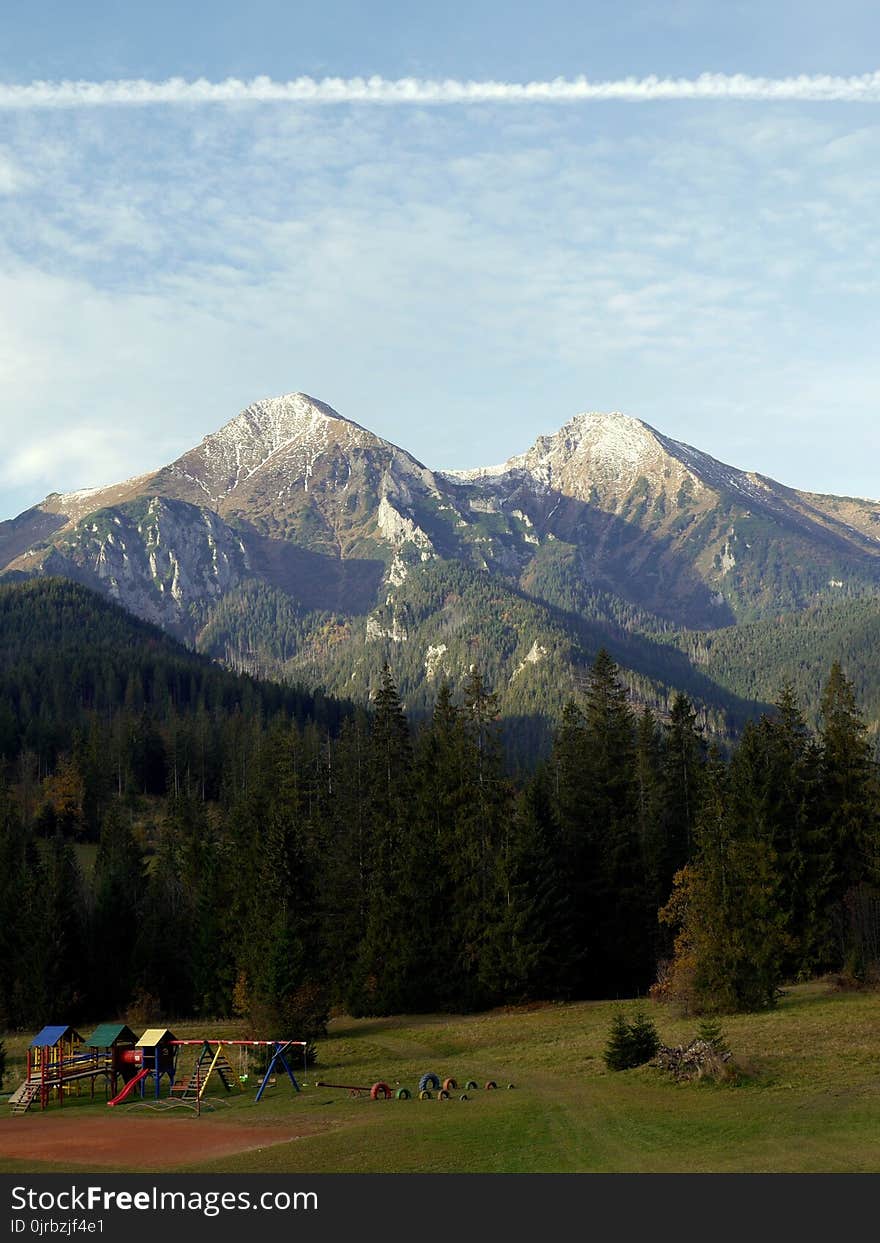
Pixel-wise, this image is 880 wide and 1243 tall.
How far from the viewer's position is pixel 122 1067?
47781mm

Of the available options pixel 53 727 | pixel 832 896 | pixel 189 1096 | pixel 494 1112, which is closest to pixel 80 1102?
pixel 189 1096

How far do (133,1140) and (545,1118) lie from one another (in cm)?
1317

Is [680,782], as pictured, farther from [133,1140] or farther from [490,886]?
[133,1140]

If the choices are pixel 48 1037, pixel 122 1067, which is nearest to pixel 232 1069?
pixel 122 1067

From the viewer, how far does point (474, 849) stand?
74250 millimetres

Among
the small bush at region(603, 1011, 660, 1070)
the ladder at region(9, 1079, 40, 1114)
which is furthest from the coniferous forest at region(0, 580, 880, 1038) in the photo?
the small bush at region(603, 1011, 660, 1070)

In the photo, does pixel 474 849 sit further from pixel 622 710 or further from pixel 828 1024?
pixel 828 1024

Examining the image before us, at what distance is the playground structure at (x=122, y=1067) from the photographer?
1784 inches

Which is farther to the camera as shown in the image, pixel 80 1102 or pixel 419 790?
pixel 419 790

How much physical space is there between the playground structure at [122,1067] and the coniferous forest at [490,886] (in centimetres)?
862

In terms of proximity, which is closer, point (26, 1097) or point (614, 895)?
point (26, 1097)

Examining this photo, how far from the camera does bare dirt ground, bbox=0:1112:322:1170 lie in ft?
100
